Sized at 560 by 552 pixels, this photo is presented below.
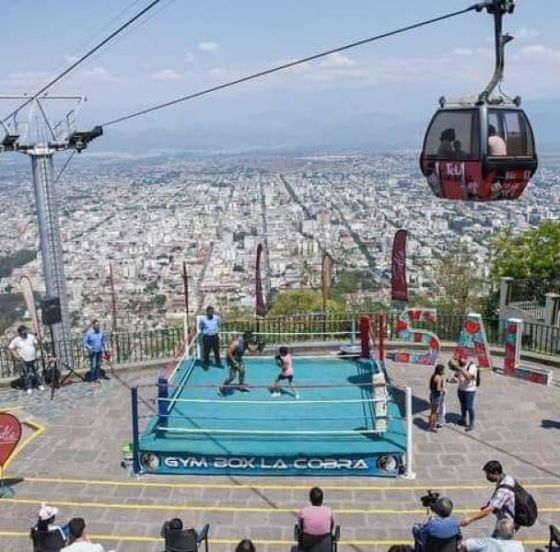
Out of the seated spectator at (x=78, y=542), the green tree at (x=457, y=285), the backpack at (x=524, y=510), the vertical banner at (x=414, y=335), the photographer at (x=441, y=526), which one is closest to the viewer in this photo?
the seated spectator at (x=78, y=542)

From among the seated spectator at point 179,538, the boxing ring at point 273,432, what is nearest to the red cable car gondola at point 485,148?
the boxing ring at point 273,432

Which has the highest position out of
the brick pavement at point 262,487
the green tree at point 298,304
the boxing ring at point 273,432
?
the boxing ring at point 273,432

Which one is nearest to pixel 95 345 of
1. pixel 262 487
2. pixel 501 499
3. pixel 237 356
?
pixel 237 356

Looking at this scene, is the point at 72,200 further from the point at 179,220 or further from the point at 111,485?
the point at 111,485

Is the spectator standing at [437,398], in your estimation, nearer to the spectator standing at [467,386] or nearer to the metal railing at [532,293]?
the spectator standing at [467,386]

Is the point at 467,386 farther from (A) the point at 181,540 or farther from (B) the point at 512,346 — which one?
(A) the point at 181,540

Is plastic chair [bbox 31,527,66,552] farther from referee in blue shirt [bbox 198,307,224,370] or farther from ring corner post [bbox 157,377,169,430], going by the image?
referee in blue shirt [bbox 198,307,224,370]
